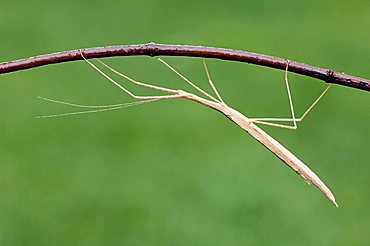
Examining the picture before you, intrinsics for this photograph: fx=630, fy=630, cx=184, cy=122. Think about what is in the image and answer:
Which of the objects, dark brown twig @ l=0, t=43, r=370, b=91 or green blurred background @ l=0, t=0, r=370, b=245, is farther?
green blurred background @ l=0, t=0, r=370, b=245

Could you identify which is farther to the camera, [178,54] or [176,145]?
[176,145]

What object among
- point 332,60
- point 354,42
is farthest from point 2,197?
point 354,42

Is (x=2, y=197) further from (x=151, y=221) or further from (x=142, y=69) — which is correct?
(x=142, y=69)

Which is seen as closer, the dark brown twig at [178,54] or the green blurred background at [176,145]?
the dark brown twig at [178,54]
